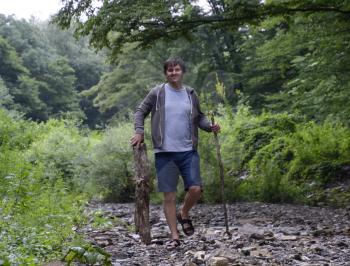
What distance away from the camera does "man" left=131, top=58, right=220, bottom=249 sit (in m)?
5.88

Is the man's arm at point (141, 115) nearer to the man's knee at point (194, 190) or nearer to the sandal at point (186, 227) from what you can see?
the man's knee at point (194, 190)

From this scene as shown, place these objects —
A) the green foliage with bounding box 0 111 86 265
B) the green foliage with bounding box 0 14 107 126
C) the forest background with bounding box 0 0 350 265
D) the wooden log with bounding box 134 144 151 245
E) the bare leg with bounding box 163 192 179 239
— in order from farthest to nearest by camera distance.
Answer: the green foliage with bounding box 0 14 107 126 → the forest background with bounding box 0 0 350 265 → the wooden log with bounding box 134 144 151 245 → the bare leg with bounding box 163 192 179 239 → the green foliage with bounding box 0 111 86 265

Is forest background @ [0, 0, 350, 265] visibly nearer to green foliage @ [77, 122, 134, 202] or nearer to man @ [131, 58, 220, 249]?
green foliage @ [77, 122, 134, 202]

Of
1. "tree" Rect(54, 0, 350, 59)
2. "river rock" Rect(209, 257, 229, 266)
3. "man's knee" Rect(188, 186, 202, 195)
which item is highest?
"tree" Rect(54, 0, 350, 59)

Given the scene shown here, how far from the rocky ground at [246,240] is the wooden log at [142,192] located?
0.59ft

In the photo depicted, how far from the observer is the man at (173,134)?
231 inches

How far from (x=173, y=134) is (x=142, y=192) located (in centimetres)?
88

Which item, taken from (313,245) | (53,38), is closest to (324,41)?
(313,245)

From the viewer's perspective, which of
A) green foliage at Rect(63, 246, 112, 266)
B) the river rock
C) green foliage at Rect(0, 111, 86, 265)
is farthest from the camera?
green foliage at Rect(0, 111, 86, 265)

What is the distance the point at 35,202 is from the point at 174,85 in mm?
2640

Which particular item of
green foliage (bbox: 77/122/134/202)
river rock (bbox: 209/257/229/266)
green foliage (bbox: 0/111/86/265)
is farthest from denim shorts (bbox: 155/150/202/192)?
green foliage (bbox: 77/122/134/202)

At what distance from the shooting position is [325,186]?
12.0 metres

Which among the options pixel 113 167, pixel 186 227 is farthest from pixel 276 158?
pixel 186 227

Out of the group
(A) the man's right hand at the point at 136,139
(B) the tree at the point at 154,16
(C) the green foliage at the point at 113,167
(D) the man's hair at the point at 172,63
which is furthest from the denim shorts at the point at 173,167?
(C) the green foliage at the point at 113,167
